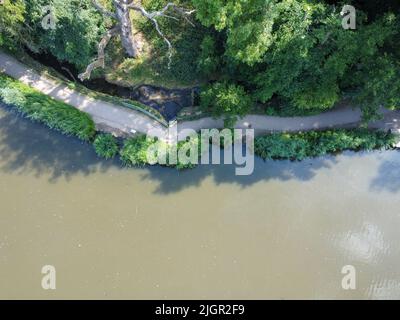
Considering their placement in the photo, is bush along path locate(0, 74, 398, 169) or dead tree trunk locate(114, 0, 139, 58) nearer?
dead tree trunk locate(114, 0, 139, 58)

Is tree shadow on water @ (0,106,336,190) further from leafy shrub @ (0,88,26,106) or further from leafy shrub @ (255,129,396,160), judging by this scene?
leafy shrub @ (0,88,26,106)

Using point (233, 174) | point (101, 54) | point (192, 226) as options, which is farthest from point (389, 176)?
point (101, 54)

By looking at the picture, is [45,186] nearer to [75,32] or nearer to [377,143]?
[75,32]

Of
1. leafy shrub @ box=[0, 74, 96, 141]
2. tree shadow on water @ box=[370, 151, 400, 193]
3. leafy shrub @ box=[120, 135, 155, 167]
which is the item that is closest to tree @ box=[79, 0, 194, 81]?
leafy shrub @ box=[0, 74, 96, 141]

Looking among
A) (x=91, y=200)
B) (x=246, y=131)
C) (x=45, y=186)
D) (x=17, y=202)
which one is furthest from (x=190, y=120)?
(x=17, y=202)

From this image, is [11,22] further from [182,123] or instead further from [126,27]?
[182,123]

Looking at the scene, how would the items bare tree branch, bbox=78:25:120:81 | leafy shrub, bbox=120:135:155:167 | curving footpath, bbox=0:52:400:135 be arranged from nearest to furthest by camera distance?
bare tree branch, bbox=78:25:120:81 → leafy shrub, bbox=120:135:155:167 → curving footpath, bbox=0:52:400:135

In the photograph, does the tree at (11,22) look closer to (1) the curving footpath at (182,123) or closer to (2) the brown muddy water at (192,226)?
(1) the curving footpath at (182,123)
